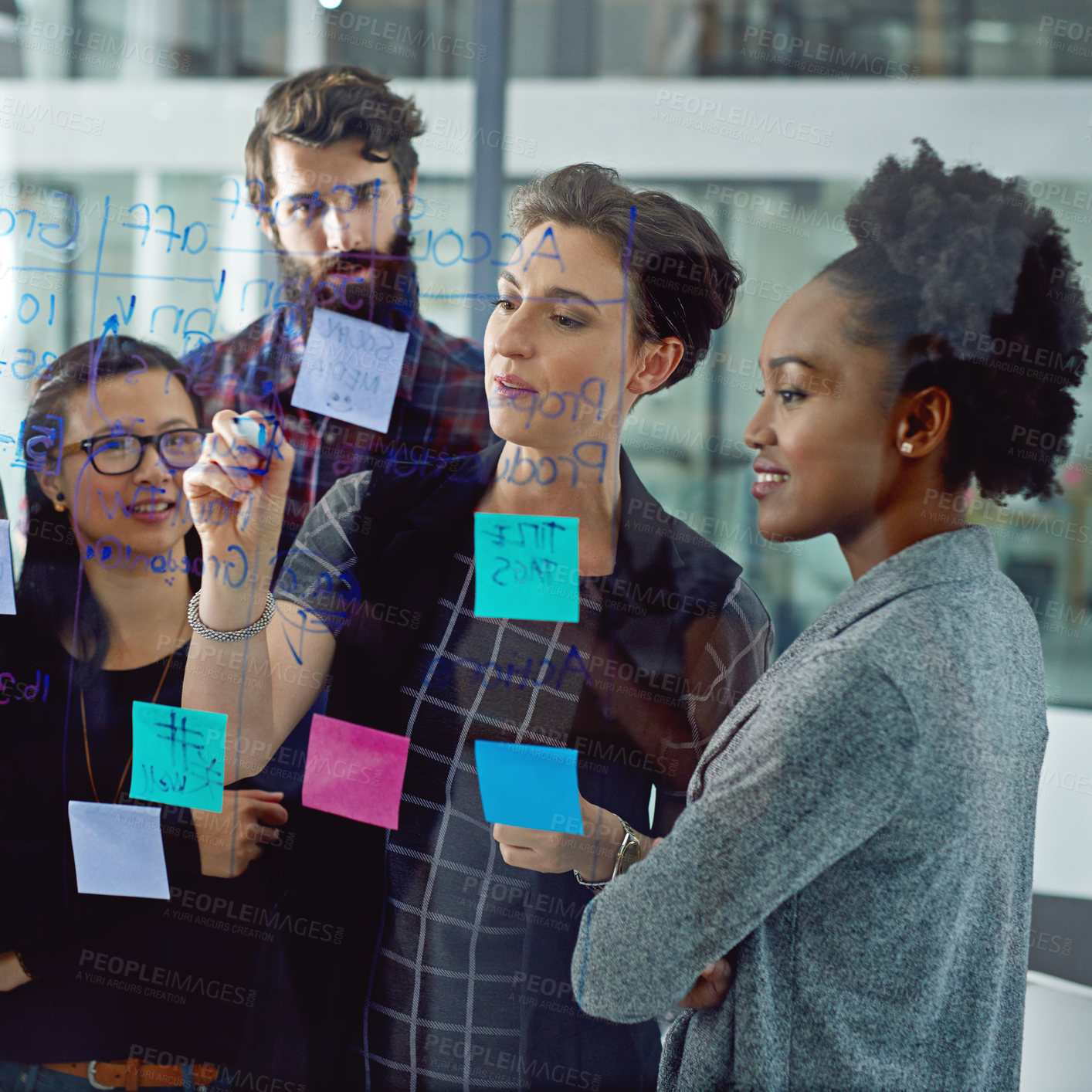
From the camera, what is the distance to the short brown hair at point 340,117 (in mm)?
1213

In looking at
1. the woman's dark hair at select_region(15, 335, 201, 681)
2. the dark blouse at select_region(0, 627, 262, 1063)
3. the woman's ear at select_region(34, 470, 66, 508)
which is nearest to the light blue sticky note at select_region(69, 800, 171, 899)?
the dark blouse at select_region(0, 627, 262, 1063)

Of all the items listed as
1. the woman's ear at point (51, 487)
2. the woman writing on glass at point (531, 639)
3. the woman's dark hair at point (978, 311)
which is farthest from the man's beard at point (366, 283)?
the woman's dark hair at point (978, 311)

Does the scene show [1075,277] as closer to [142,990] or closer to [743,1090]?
[743,1090]

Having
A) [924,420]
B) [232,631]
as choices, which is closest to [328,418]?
[232,631]

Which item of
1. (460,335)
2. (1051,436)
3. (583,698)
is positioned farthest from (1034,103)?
(583,698)

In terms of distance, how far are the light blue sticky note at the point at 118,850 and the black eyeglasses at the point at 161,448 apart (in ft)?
1.68

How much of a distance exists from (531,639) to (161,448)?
61 centimetres

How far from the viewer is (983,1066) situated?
843 mm

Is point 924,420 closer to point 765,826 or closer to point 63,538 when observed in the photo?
point 765,826

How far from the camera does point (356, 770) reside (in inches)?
48.7

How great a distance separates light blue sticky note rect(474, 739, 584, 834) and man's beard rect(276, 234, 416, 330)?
1.97 ft

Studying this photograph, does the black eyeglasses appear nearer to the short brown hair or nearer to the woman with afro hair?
the short brown hair

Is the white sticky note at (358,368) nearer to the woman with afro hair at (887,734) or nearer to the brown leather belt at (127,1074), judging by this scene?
the woman with afro hair at (887,734)

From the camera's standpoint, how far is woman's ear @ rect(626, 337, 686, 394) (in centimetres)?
110
